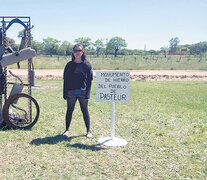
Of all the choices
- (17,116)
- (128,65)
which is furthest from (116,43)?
(17,116)

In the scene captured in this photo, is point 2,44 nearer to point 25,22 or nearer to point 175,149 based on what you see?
point 25,22

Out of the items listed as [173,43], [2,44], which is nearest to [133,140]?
[2,44]

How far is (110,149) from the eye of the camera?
4.47 metres

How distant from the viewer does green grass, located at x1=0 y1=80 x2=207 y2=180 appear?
3.56m

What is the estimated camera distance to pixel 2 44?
5.19 meters

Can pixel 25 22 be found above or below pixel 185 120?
above

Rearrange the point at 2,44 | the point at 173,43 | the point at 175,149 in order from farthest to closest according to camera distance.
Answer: the point at 173,43 < the point at 2,44 < the point at 175,149

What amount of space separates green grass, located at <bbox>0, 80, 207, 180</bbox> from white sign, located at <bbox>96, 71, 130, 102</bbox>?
0.83 m

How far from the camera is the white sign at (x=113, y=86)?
483 cm

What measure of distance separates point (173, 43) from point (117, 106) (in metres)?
142

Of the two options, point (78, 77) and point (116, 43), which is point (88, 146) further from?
point (116, 43)

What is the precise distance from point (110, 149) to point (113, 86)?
1138 millimetres

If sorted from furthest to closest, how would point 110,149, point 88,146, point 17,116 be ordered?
point 17,116
point 88,146
point 110,149

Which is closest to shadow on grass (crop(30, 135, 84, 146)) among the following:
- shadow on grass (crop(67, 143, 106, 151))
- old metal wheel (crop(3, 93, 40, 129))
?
shadow on grass (crop(67, 143, 106, 151))
